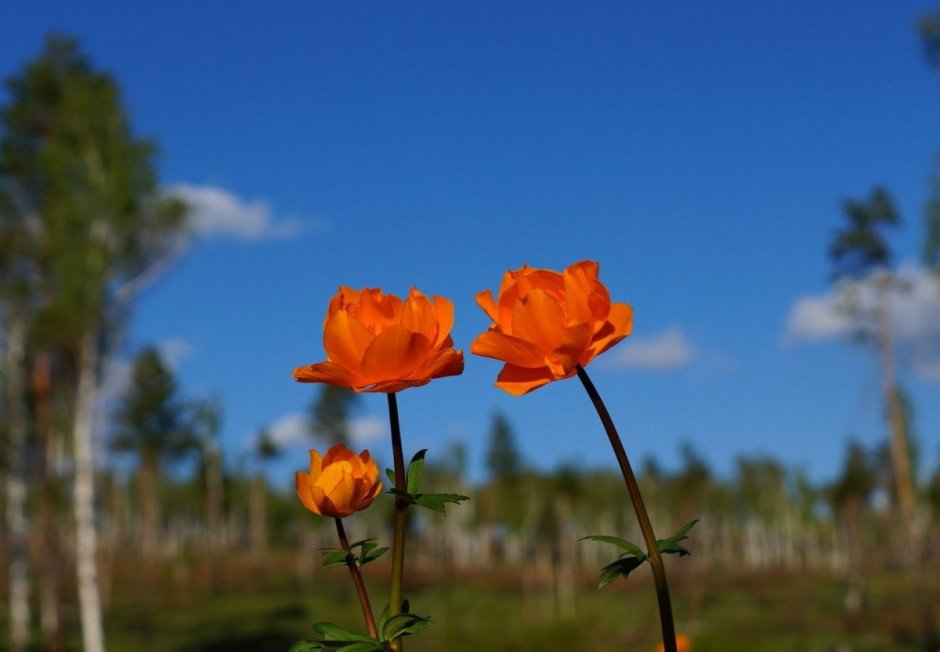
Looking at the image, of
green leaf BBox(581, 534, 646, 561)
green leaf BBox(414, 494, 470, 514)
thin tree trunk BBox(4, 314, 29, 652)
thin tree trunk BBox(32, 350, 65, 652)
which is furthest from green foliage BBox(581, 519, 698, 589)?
thin tree trunk BBox(4, 314, 29, 652)

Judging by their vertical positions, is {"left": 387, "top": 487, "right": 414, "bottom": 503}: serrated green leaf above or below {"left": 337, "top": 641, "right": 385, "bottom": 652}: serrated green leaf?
above

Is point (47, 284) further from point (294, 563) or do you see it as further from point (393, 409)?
point (294, 563)

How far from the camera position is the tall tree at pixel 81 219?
56.6ft

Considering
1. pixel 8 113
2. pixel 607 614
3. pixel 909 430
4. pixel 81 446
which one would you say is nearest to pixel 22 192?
pixel 8 113

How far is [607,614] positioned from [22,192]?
71.9 feet

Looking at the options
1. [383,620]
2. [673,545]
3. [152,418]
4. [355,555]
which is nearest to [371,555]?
[355,555]

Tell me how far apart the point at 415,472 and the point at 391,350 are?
0.59 feet

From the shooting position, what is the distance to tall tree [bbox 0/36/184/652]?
679 inches

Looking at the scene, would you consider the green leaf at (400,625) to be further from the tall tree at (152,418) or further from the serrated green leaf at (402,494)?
the tall tree at (152,418)

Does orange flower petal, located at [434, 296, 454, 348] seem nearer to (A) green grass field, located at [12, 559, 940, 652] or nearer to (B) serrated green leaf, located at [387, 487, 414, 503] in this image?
(B) serrated green leaf, located at [387, 487, 414, 503]

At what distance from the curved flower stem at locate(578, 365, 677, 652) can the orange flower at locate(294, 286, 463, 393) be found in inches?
6.5

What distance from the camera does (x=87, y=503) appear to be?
53.5ft

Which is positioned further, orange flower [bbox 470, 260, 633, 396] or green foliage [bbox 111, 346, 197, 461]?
green foliage [bbox 111, 346, 197, 461]

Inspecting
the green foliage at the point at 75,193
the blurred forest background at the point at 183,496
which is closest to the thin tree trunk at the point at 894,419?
the blurred forest background at the point at 183,496
